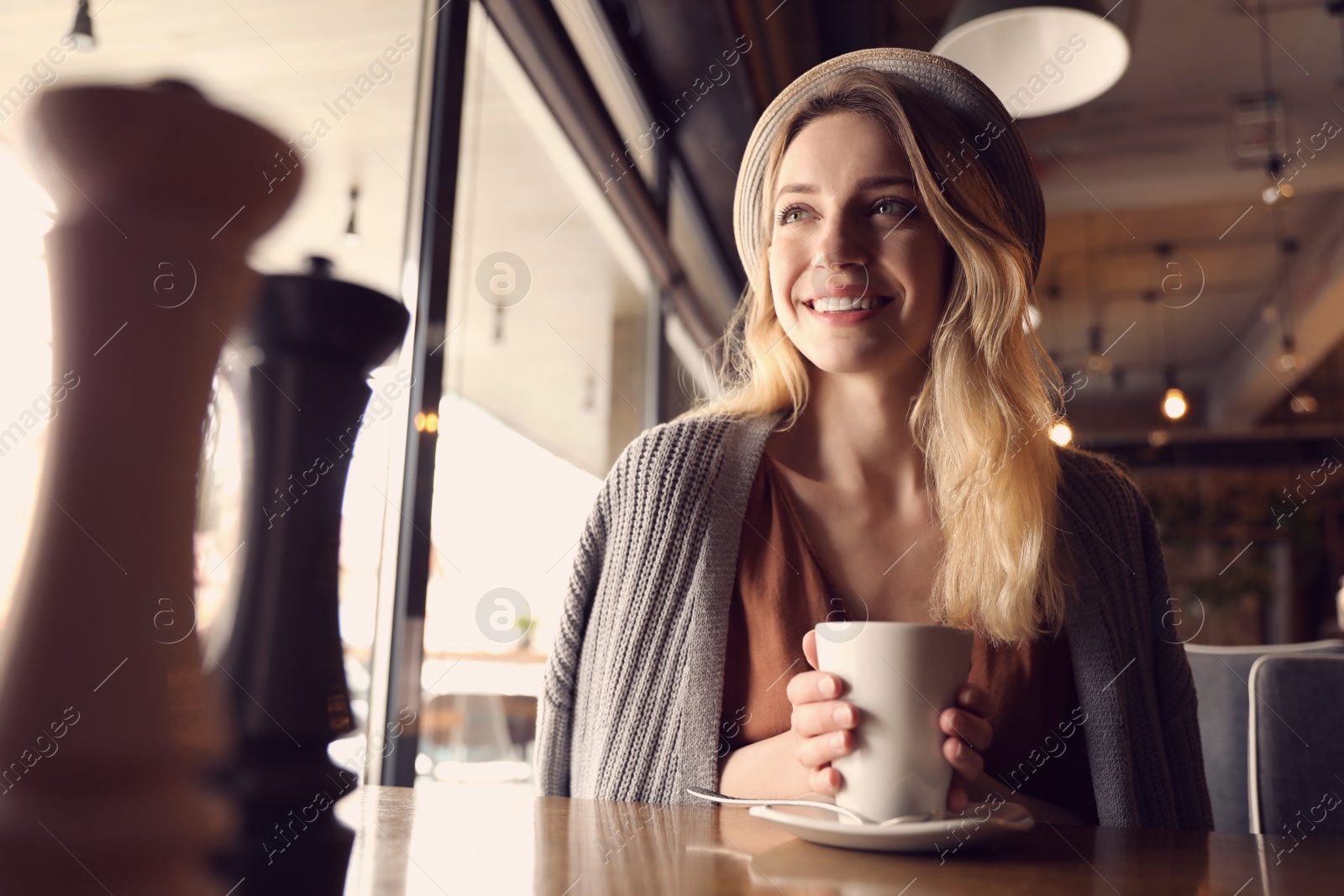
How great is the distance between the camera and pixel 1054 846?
1.79 feet

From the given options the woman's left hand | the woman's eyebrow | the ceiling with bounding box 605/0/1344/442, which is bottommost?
the woman's left hand

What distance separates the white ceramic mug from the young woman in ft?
1.09

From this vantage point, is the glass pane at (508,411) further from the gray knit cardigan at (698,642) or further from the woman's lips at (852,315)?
the woman's lips at (852,315)

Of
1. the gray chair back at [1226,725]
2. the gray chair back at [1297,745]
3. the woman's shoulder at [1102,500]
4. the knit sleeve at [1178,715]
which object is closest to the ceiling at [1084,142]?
the woman's shoulder at [1102,500]

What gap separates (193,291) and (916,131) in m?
0.96

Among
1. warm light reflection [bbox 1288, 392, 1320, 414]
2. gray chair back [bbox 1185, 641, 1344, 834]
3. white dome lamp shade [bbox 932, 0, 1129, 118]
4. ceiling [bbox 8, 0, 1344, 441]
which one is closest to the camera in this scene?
ceiling [bbox 8, 0, 1344, 441]

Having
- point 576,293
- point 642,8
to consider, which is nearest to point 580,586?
point 642,8

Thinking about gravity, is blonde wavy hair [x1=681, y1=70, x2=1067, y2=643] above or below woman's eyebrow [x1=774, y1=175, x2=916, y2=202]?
below

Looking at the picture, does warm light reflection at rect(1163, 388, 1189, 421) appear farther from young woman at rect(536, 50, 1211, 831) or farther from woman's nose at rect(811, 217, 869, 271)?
woman's nose at rect(811, 217, 869, 271)

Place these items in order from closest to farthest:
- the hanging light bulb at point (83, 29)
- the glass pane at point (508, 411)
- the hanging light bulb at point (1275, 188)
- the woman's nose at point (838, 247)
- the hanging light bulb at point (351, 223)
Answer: the hanging light bulb at point (83, 29) → the hanging light bulb at point (351, 223) → the woman's nose at point (838, 247) → the glass pane at point (508, 411) → the hanging light bulb at point (1275, 188)

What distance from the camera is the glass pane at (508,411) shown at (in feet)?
6.26

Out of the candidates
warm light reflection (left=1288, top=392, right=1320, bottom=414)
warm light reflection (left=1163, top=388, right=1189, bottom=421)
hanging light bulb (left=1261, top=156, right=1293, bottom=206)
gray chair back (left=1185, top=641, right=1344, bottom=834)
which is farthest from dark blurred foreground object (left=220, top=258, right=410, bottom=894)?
warm light reflection (left=1288, top=392, right=1320, bottom=414)

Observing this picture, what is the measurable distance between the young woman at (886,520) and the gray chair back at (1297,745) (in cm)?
39

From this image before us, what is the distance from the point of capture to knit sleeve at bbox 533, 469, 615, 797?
1075 mm
